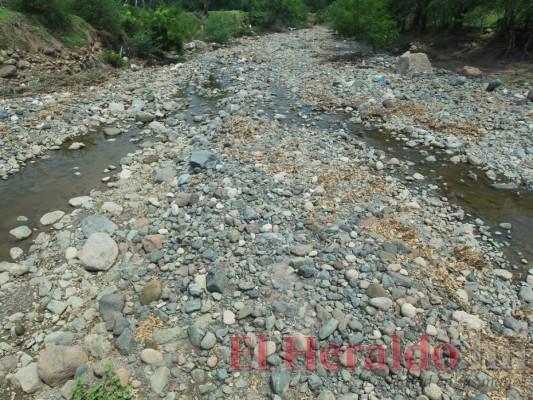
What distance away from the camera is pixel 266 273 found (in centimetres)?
490

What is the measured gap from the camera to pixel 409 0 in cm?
2484

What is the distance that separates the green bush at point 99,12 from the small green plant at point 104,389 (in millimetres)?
20384

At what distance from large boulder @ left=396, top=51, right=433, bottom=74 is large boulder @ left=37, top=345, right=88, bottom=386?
51.7 feet

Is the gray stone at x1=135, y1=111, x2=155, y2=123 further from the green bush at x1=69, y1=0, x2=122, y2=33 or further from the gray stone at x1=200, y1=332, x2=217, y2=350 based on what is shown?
the green bush at x1=69, y1=0, x2=122, y2=33

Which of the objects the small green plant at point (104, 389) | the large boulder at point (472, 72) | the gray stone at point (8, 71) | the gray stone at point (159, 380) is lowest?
the gray stone at point (159, 380)

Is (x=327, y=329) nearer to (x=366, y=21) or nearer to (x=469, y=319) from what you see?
(x=469, y=319)

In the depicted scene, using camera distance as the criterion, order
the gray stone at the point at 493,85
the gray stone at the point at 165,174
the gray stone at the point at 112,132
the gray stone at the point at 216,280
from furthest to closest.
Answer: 1. the gray stone at the point at 493,85
2. the gray stone at the point at 112,132
3. the gray stone at the point at 165,174
4. the gray stone at the point at 216,280

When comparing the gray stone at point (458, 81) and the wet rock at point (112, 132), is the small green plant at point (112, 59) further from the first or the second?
the gray stone at point (458, 81)

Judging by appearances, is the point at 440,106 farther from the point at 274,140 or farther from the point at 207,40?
the point at 207,40

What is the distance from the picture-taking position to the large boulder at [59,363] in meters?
3.79

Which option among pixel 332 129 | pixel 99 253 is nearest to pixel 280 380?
pixel 99 253

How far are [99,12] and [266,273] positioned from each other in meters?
20.1

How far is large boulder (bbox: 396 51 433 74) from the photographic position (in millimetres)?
15453

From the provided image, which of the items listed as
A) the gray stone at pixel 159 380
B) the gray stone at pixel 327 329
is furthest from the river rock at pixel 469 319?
the gray stone at pixel 159 380
